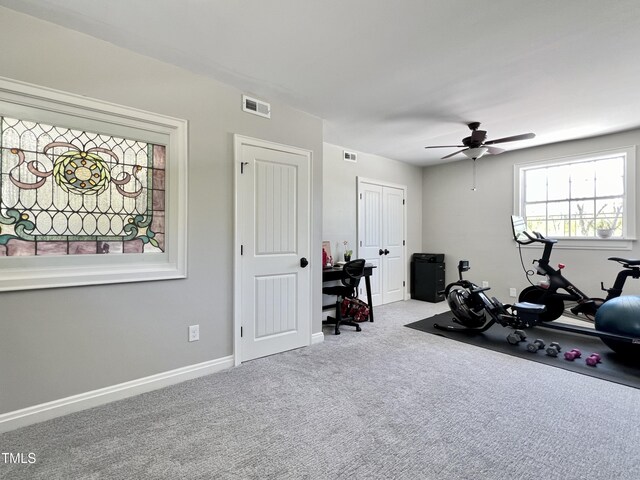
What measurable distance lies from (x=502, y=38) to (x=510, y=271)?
401 centimetres

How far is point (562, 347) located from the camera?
3350mm

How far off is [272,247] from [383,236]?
2.79 m

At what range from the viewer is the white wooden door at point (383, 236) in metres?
5.12

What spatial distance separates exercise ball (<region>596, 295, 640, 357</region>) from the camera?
111 inches

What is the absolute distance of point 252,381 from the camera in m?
2.56

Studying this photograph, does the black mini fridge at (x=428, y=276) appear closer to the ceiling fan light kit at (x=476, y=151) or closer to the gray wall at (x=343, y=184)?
the gray wall at (x=343, y=184)

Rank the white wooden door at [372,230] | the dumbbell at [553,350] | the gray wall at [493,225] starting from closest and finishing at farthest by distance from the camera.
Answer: the dumbbell at [553,350], the gray wall at [493,225], the white wooden door at [372,230]

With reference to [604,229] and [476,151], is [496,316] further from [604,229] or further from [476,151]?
[604,229]

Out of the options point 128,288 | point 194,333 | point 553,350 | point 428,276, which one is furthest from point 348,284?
point 128,288

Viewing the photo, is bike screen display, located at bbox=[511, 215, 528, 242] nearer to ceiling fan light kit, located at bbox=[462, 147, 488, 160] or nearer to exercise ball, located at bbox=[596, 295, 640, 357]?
ceiling fan light kit, located at bbox=[462, 147, 488, 160]

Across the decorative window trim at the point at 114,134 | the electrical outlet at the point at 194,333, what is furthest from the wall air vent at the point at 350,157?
the electrical outlet at the point at 194,333

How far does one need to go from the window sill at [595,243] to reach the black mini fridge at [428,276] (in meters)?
1.57

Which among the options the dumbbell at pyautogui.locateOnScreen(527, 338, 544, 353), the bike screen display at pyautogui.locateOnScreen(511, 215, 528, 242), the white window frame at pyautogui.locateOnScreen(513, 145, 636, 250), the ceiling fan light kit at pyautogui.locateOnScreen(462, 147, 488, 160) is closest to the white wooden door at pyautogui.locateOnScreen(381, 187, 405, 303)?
the ceiling fan light kit at pyautogui.locateOnScreen(462, 147, 488, 160)

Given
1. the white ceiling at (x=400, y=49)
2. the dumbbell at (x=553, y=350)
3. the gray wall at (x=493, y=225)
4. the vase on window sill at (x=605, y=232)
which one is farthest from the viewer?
the gray wall at (x=493, y=225)
